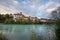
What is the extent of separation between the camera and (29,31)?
268cm

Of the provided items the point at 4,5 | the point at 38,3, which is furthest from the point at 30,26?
the point at 4,5

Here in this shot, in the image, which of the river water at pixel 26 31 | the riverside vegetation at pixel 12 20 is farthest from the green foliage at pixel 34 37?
the riverside vegetation at pixel 12 20

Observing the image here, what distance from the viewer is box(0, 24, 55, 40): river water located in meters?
2.67

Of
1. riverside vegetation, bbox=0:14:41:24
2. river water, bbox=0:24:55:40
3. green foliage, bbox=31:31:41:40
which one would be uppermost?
riverside vegetation, bbox=0:14:41:24

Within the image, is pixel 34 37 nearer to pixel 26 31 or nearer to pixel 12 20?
pixel 26 31

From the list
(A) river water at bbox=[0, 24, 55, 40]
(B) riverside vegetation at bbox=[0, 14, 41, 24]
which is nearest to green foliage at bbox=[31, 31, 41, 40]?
(A) river water at bbox=[0, 24, 55, 40]

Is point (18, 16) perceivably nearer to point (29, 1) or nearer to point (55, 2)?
point (29, 1)

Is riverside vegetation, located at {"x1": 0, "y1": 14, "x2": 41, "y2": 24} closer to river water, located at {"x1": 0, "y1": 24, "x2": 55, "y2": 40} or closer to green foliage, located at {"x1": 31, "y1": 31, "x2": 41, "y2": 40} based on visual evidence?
river water, located at {"x1": 0, "y1": 24, "x2": 55, "y2": 40}

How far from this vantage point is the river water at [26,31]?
105 inches

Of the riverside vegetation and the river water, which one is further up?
the riverside vegetation

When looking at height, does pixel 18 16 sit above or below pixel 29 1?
below

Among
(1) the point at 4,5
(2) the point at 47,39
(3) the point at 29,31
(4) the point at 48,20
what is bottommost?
(2) the point at 47,39

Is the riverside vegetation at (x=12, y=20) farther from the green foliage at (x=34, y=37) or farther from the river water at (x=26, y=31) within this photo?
the green foliage at (x=34, y=37)

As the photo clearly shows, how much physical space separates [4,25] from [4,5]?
394 millimetres
